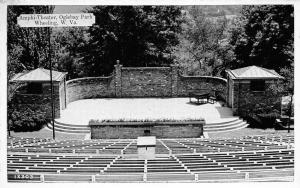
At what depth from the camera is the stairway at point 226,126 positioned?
46.7 ft

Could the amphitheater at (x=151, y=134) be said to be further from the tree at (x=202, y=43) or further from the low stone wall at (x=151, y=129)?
the tree at (x=202, y=43)

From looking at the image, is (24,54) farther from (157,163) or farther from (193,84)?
(157,163)

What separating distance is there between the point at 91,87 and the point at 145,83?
86.3 inches

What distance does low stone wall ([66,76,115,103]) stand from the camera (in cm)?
1795

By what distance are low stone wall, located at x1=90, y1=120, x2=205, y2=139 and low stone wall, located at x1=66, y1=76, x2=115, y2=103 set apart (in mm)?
4492

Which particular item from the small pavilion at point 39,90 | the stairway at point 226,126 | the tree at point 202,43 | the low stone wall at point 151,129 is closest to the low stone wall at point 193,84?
the tree at point 202,43

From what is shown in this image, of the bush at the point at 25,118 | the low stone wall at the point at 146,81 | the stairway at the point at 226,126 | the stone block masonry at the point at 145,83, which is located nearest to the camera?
the bush at the point at 25,118

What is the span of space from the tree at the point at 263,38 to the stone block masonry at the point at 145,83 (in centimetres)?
169

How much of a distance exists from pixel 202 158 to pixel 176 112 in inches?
223

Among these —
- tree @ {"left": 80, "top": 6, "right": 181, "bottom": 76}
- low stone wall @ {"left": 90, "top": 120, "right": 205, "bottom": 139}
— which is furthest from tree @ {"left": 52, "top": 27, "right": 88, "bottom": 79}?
A: low stone wall @ {"left": 90, "top": 120, "right": 205, "bottom": 139}

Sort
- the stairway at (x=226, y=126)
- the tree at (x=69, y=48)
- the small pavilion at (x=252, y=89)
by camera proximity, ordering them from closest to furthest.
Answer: the stairway at (x=226, y=126) → the small pavilion at (x=252, y=89) → the tree at (x=69, y=48)

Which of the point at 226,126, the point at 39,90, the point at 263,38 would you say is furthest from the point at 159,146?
the point at 263,38

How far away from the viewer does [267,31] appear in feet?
57.1
